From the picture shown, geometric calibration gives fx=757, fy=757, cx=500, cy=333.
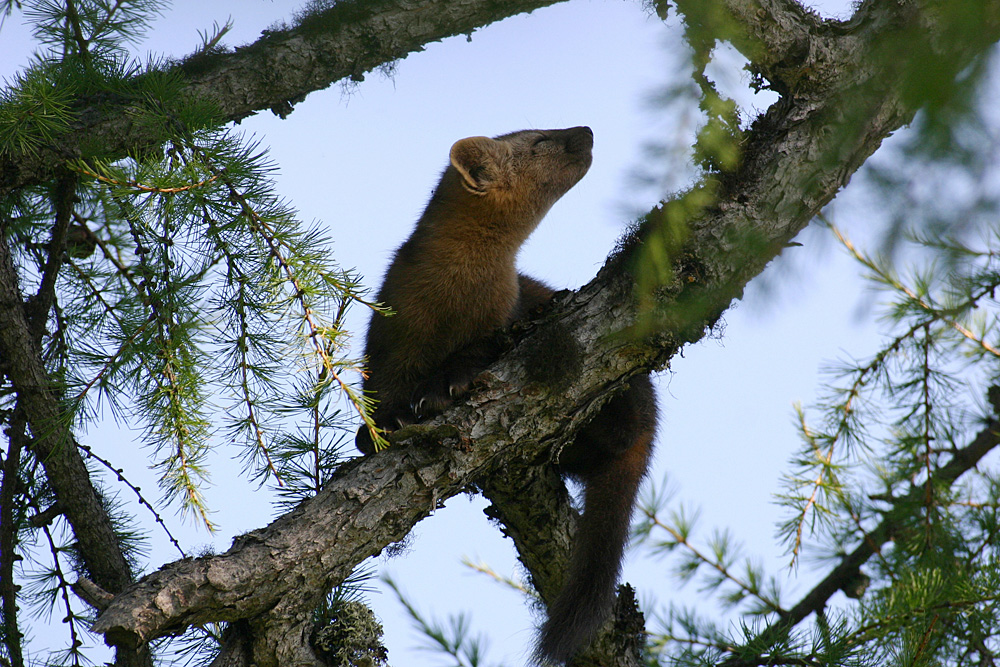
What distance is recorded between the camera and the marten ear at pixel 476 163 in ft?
10.8

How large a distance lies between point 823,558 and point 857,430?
0.59 m

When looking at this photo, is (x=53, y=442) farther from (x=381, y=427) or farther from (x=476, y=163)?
(x=476, y=163)

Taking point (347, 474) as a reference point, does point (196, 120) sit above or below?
above

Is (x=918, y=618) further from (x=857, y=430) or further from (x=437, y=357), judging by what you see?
(x=437, y=357)

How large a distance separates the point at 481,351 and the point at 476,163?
0.97 meters

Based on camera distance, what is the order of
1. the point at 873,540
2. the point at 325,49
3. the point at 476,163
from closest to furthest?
1. the point at 873,540
2. the point at 325,49
3. the point at 476,163

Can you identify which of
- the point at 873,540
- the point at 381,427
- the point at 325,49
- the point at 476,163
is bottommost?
the point at 873,540

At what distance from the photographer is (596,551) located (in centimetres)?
281

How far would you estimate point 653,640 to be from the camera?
307 cm

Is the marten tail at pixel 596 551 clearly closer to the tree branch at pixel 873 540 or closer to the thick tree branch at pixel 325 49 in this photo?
the tree branch at pixel 873 540

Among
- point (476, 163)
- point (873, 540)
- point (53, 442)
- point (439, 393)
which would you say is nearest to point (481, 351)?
point (439, 393)

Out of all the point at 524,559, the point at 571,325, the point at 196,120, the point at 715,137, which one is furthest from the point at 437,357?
the point at 715,137

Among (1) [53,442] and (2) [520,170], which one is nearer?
(1) [53,442]

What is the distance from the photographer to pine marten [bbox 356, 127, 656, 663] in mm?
2684
